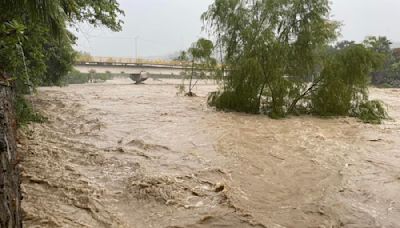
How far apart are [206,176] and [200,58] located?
1643cm

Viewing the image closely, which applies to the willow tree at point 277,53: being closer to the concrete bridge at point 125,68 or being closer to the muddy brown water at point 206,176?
the muddy brown water at point 206,176

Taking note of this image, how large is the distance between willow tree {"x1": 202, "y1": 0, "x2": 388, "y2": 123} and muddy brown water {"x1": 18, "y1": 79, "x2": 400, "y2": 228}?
3456 millimetres

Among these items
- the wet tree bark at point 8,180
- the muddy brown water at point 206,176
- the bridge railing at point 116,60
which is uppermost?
the bridge railing at point 116,60

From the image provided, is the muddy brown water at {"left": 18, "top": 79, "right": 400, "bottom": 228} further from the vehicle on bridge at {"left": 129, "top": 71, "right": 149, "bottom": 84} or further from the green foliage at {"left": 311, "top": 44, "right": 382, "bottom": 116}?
the vehicle on bridge at {"left": 129, "top": 71, "right": 149, "bottom": 84}

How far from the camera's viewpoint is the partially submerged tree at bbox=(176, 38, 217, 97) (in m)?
22.3


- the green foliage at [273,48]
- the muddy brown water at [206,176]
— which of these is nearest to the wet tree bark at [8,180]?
the muddy brown water at [206,176]

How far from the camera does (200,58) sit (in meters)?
23.4

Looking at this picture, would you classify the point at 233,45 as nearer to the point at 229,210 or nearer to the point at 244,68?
the point at 244,68

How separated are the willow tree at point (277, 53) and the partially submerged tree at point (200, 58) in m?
4.25

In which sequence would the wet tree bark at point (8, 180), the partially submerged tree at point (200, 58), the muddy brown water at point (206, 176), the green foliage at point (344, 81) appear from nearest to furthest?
the wet tree bark at point (8, 180), the muddy brown water at point (206, 176), the green foliage at point (344, 81), the partially submerged tree at point (200, 58)

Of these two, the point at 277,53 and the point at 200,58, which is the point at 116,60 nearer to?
the point at 200,58

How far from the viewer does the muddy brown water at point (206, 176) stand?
5691 mm

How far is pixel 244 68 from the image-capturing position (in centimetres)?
1661

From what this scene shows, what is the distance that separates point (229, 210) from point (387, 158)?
5.64 meters
